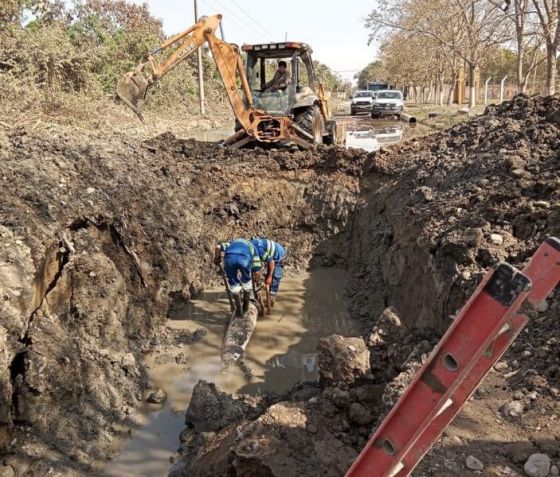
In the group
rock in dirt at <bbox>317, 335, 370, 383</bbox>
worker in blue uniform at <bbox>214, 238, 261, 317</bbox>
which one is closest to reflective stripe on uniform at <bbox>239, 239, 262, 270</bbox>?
worker in blue uniform at <bbox>214, 238, 261, 317</bbox>

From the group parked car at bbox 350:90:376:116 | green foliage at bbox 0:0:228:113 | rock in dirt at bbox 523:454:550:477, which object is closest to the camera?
rock in dirt at bbox 523:454:550:477

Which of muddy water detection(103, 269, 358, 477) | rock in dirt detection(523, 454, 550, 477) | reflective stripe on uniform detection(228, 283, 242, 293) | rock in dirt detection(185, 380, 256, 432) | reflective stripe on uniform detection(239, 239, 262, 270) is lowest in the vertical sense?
muddy water detection(103, 269, 358, 477)

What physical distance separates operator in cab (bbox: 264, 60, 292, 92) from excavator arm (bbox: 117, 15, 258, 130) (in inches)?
38.3

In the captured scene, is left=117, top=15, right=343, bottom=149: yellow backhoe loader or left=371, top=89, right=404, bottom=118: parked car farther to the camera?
left=371, top=89, right=404, bottom=118: parked car

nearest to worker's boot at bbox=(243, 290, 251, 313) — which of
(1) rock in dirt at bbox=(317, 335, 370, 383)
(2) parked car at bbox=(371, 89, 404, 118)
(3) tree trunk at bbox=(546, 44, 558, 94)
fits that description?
(1) rock in dirt at bbox=(317, 335, 370, 383)

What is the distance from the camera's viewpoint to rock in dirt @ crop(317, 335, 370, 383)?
14.1ft

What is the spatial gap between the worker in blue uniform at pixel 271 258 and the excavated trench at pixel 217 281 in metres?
0.58

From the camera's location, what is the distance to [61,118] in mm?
13828

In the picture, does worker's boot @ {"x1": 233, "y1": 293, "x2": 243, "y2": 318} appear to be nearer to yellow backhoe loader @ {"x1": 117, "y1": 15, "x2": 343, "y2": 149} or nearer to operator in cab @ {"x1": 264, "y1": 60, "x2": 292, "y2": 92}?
yellow backhoe loader @ {"x1": 117, "y1": 15, "x2": 343, "y2": 149}

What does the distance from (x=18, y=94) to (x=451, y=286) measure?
12.9 m

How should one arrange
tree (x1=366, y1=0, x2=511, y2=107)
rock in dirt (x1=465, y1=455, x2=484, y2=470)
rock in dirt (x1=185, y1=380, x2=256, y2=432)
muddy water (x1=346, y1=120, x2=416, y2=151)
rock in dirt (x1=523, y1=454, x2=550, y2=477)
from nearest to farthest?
1. rock in dirt (x1=523, y1=454, x2=550, y2=477)
2. rock in dirt (x1=465, y1=455, x2=484, y2=470)
3. rock in dirt (x1=185, y1=380, x2=256, y2=432)
4. muddy water (x1=346, y1=120, x2=416, y2=151)
5. tree (x1=366, y1=0, x2=511, y2=107)

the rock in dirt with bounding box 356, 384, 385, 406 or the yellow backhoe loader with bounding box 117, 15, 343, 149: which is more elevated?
the yellow backhoe loader with bounding box 117, 15, 343, 149

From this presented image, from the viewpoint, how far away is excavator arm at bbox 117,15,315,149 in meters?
10.0

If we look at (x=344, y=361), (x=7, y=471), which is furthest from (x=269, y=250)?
(x=7, y=471)
